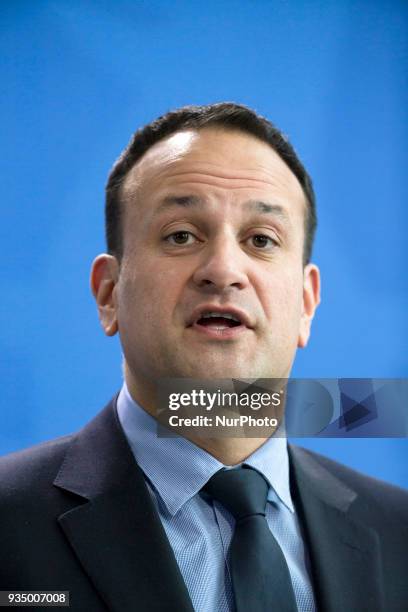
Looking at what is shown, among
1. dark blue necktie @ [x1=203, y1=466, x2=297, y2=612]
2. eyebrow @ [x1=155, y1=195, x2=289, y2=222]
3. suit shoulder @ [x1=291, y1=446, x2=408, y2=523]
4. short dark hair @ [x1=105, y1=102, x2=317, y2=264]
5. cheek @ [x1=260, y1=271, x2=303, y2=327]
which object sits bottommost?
dark blue necktie @ [x1=203, y1=466, x2=297, y2=612]

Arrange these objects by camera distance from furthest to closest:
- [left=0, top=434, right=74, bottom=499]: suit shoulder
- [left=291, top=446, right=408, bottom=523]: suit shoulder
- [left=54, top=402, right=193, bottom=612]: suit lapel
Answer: [left=291, top=446, right=408, bottom=523]: suit shoulder < [left=0, top=434, right=74, bottom=499]: suit shoulder < [left=54, top=402, right=193, bottom=612]: suit lapel

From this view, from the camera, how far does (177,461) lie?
5.55 feet

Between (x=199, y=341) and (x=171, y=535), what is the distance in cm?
39

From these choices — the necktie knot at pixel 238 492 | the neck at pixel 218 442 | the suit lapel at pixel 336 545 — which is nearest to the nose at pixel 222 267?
the neck at pixel 218 442

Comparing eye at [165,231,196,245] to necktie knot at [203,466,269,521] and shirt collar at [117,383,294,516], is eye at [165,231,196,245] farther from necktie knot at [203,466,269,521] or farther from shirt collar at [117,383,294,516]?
necktie knot at [203,466,269,521]

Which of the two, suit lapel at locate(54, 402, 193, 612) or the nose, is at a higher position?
the nose

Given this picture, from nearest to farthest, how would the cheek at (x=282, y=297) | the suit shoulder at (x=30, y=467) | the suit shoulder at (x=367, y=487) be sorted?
the suit shoulder at (x=30, y=467)
the cheek at (x=282, y=297)
the suit shoulder at (x=367, y=487)

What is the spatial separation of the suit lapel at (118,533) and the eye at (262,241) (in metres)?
0.52

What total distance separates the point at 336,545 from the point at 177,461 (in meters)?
0.39

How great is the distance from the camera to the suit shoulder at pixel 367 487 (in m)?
1.90

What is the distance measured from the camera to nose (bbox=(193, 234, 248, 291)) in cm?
163

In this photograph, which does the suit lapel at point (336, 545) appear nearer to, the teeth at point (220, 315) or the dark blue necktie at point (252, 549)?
the dark blue necktie at point (252, 549)

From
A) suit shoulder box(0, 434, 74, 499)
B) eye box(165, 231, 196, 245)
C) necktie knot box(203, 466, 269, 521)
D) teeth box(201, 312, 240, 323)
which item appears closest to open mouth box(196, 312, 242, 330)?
teeth box(201, 312, 240, 323)

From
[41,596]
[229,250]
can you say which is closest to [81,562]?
[41,596]
